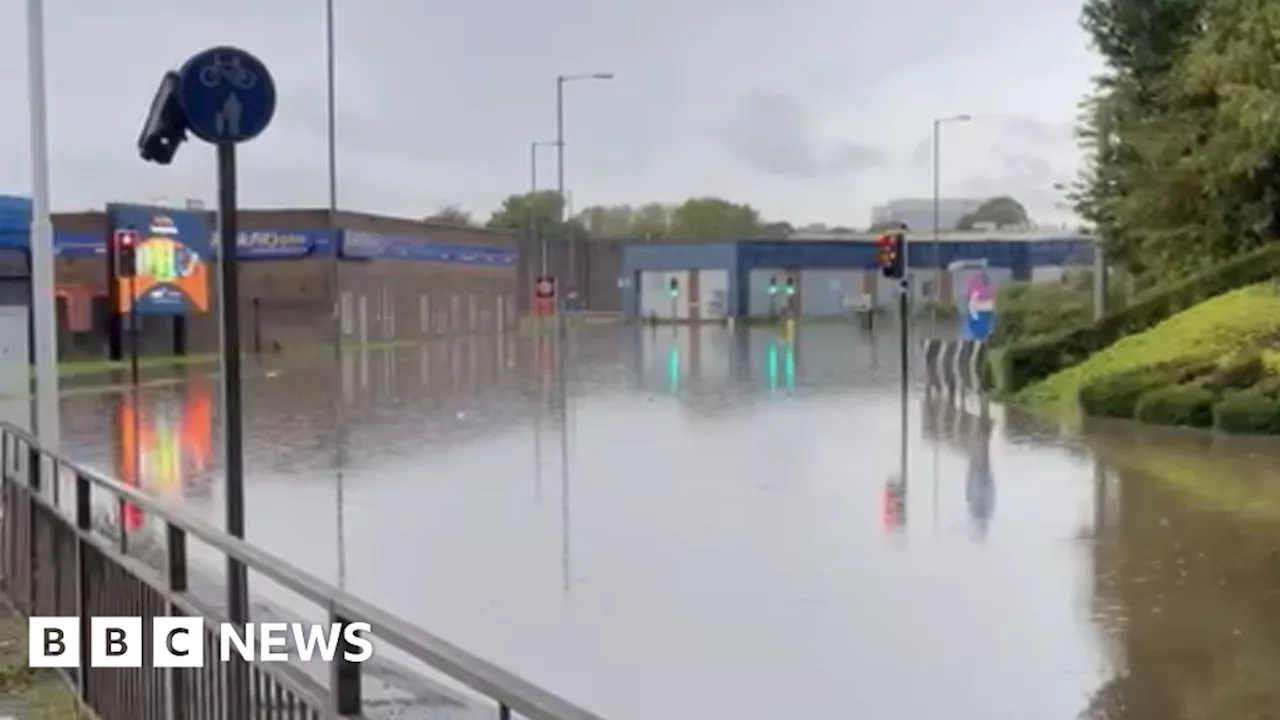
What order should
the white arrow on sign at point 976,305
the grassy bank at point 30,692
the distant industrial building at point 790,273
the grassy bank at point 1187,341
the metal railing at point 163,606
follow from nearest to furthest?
the metal railing at point 163,606 → the grassy bank at point 30,692 → the grassy bank at point 1187,341 → the white arrow on sign at point 976,305 → the distant industrial building at point 790,273

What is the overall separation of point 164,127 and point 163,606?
2.67 meters

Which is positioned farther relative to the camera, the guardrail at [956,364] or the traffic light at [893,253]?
the traffic light at [893,253]

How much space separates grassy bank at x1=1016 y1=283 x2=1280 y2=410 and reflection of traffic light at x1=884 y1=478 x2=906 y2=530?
34.1ft

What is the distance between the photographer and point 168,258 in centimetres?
5775

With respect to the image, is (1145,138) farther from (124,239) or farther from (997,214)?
(997,214)

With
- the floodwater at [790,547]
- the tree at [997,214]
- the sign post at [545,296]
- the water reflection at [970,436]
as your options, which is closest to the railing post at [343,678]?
the floodwater at [790,547]

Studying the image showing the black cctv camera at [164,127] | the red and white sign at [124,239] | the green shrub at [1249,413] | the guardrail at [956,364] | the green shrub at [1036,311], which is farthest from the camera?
the red and white sign at [124,239]

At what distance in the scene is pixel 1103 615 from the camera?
34.8ft

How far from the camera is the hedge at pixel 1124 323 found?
32625 millimetres

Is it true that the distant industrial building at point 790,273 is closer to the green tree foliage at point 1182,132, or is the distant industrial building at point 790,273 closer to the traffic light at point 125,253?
the green tree foliage at point 1182,132

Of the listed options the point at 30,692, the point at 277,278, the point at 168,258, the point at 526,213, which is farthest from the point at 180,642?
the point at 526,213

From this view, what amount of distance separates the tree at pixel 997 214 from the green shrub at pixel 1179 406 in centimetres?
14291

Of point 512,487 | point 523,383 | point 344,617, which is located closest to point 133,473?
point 512,487

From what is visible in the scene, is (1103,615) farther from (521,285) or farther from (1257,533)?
(521,285)
